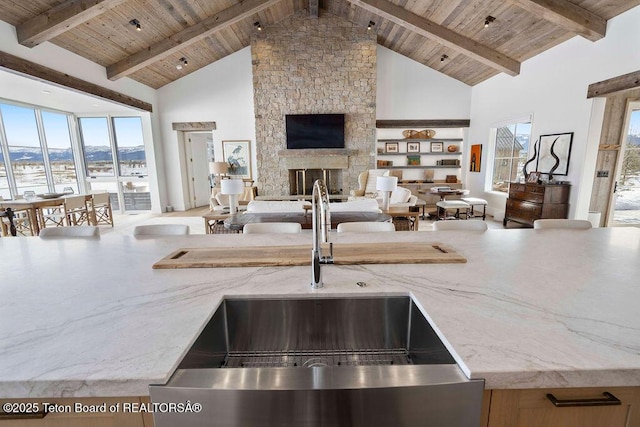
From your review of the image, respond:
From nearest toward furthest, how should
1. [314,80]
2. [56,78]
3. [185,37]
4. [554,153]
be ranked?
[56,78] → [554,153] → [185,37] → [314,80]

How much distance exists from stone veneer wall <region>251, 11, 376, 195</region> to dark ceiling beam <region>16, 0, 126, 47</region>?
3704 millimetres

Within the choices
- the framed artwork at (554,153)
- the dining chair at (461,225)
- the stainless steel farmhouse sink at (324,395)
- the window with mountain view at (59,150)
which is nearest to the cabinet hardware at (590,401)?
the stainless steel farmhouse sink at (324,395)

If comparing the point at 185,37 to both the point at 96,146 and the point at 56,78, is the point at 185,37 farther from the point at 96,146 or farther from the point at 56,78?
the point at 96,146

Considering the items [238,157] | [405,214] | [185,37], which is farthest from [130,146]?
[405,214]

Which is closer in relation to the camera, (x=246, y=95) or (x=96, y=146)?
(x=96, y=146)

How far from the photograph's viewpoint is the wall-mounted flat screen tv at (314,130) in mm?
7141

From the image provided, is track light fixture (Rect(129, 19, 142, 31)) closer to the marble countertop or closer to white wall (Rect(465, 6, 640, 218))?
the marble countertop

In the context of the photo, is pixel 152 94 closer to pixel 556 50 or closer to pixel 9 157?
pixel 9 157

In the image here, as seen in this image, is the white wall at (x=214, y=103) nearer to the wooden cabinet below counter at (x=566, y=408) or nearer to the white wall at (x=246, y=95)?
the white wall at (x=246, y=95)

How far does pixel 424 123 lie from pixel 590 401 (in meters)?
7.60

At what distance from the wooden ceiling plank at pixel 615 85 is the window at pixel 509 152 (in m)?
1.36

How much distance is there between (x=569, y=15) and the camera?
372 centimetres

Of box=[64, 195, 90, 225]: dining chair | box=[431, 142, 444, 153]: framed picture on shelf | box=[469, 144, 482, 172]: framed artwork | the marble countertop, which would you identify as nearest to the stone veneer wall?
box=[431, 142, 444, 153]: framed picture on shelf

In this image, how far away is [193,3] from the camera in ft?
16.0
